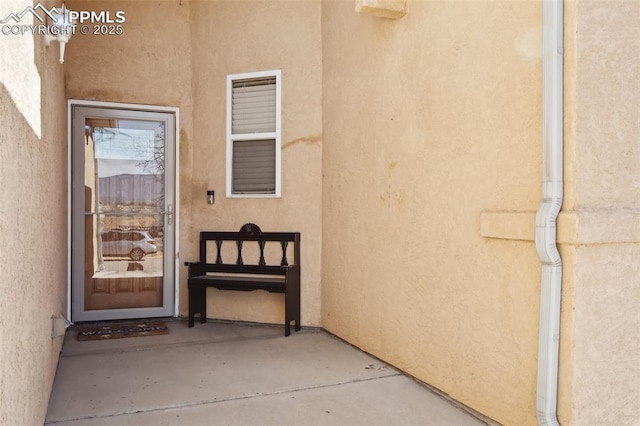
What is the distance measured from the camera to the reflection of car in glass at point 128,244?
17.8ft

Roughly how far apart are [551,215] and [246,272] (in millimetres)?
3368

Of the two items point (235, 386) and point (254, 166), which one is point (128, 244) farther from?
point (235, 386)

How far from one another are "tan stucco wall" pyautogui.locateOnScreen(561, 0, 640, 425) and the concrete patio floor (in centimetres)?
78

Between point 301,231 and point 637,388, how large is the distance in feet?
10.4

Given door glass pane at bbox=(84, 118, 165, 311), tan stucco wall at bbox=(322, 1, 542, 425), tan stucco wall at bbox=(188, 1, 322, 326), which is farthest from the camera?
door glass pane at bbox=(84, 118, 165, 311)

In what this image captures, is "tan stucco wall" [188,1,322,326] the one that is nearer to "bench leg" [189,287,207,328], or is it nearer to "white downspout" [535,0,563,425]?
"bench leg" [189,287,207,328]

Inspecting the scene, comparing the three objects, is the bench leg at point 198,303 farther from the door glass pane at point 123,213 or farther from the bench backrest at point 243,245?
the door glass pane at point 123,213

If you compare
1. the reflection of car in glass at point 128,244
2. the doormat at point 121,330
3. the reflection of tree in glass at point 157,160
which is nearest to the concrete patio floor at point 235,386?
the doormat at point 121,330

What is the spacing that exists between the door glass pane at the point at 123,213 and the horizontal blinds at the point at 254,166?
0.85 meters

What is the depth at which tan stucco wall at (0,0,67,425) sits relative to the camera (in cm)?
176

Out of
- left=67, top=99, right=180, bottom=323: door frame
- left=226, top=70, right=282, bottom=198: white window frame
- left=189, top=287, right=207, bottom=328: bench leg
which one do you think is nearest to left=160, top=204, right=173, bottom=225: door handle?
left=67, top=99, right=180, bottom=323: door frame

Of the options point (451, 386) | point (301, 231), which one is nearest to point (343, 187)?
point (301, 231)

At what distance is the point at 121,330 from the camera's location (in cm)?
500

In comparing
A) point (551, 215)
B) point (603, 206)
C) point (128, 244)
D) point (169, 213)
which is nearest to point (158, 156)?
point (169, 213)
